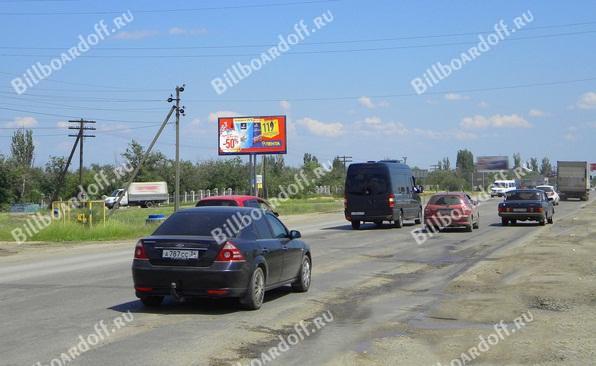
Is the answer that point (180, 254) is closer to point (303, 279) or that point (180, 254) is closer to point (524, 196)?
point (303, 279)

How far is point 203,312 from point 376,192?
68.4 feet

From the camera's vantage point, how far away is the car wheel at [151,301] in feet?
33.9

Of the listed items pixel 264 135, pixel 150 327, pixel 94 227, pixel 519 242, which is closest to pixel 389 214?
pixel 519 242

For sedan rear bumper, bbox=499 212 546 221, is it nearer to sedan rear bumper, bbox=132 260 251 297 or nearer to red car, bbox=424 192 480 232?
red car, bbox=424 192 480 232

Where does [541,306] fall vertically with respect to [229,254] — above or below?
below

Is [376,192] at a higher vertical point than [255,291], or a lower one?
higher

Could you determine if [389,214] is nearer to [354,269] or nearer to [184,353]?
[354,269]

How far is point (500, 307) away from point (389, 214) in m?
20.1

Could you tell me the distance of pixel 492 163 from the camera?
16038 centimetres

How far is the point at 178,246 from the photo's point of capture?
9.84 meters

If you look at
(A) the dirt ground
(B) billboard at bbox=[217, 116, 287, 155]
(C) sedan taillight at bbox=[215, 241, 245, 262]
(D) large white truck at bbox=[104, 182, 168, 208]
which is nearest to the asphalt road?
(A) the dirt ground

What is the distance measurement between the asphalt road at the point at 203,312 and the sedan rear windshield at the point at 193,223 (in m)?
1.10

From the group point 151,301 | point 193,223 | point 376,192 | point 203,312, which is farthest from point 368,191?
point 203,312

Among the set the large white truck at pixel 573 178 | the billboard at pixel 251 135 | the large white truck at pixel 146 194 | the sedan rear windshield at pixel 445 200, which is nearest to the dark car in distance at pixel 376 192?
the sedan rear windshield at pixel 445 200
